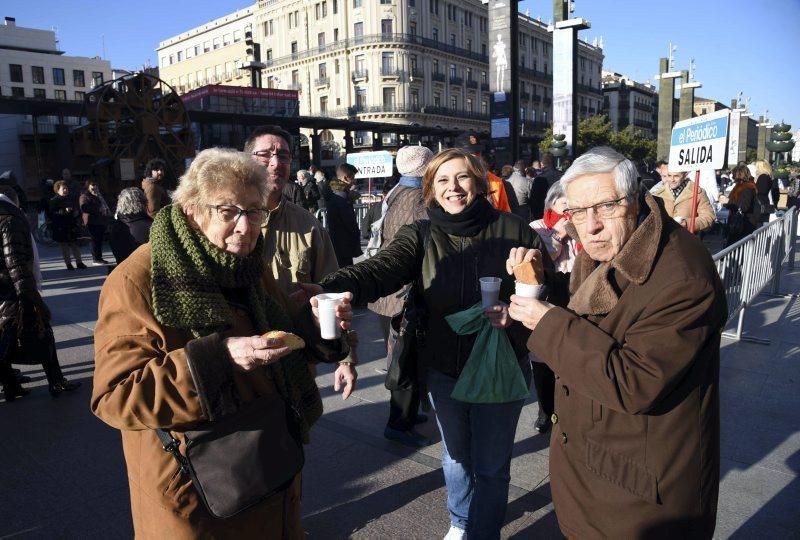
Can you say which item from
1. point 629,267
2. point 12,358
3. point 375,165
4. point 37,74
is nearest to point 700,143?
point 629,267

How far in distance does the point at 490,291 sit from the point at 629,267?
0.63 metres

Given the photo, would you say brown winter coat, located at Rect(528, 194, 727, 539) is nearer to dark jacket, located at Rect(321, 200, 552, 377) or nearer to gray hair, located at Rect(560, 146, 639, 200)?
gray hair, located at Rect(560, 146, 639, 200)

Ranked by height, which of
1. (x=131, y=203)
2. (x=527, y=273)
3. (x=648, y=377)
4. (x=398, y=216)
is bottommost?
(x=648, y=377)

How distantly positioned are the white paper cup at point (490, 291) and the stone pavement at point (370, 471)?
1.37 meters

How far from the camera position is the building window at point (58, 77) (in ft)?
220

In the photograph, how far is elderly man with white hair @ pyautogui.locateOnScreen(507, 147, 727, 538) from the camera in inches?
59.8

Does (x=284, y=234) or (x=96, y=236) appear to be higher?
(x=284, y=234)

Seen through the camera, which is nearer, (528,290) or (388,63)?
(528,290)

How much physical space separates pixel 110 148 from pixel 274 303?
18.6 m

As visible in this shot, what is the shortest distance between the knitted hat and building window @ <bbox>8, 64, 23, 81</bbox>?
7665cm

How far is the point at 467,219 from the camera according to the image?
245 cm

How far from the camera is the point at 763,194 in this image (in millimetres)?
10469

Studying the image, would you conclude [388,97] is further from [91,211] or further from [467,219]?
[467,219]

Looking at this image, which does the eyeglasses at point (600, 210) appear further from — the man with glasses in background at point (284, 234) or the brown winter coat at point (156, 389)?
the man with glasses in background at point (284, 234)
